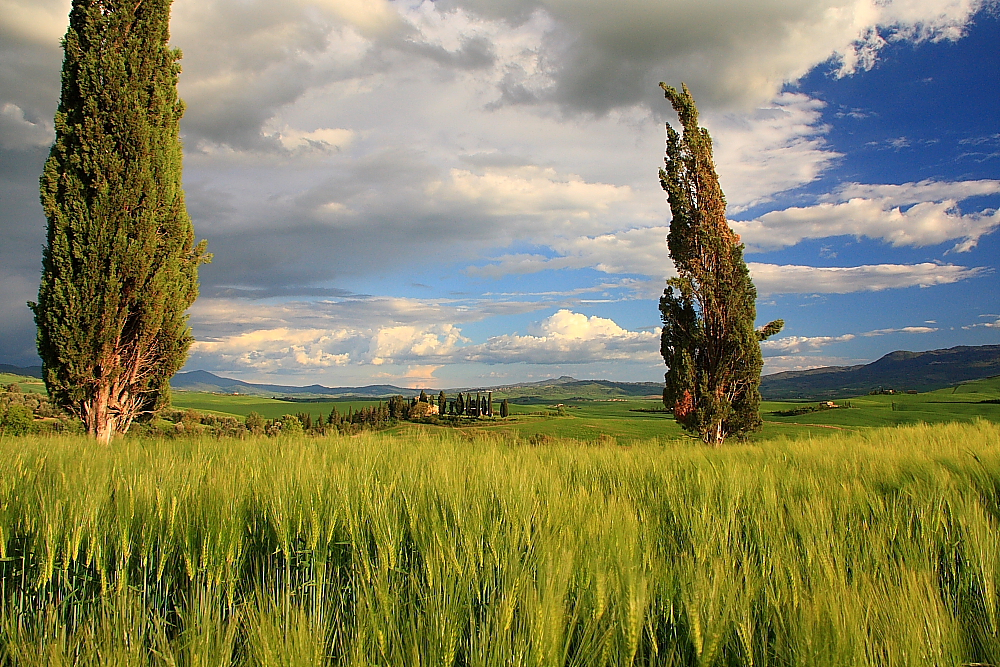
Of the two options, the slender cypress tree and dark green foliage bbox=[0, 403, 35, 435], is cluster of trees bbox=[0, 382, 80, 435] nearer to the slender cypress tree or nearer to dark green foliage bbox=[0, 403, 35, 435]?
dark green foliage bbox=[0, 403, 35, 435]

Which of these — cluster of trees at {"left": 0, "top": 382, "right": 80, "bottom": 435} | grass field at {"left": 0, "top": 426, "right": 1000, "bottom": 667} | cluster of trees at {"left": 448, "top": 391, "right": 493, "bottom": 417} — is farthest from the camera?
cluster of trees at {"left": 448, "top": 391, "right": 493, "bottom": 417}

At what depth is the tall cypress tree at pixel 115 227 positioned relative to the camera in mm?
11547

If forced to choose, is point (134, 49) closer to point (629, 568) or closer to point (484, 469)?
point (484, 469)

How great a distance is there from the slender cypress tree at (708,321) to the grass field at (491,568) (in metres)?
11.0

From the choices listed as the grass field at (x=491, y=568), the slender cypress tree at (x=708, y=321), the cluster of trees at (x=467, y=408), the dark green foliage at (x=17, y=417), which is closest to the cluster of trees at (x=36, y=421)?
the dark green foliage at (x=17, y=417)

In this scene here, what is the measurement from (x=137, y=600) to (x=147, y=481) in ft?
4.44

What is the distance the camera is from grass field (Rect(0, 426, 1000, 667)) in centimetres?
158

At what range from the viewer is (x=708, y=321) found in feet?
49.5

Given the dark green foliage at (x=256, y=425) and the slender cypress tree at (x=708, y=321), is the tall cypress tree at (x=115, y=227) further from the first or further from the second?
the slender cypress tree at (x=708, y=321)

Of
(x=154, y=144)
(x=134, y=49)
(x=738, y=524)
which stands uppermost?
(x=134, y=49)

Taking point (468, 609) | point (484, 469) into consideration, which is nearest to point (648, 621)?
point (468, 609)

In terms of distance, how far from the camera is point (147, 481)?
10.3 feet

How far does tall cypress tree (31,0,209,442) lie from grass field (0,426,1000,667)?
927cm

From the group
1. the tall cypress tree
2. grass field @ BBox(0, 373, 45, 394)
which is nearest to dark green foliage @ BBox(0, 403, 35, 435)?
the tall cypress tree
